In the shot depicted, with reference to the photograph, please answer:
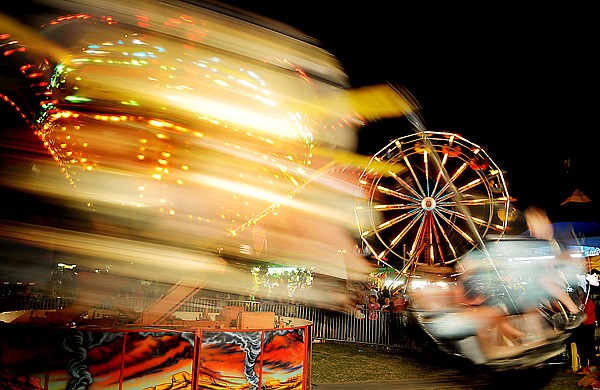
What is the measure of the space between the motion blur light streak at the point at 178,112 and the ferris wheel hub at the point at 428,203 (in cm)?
336

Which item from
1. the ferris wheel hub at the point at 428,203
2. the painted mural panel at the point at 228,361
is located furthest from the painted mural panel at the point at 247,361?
the ferris wheel hub at the point at 428,203

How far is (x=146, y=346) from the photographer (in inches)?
220

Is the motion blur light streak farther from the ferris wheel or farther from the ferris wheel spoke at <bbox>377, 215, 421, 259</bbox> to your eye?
the ferris wheel spoke at <bbox>377, 215, 421, 259</bbox>

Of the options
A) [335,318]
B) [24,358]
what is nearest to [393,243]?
[335,318]

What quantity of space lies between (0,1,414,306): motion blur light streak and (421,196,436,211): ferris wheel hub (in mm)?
3363

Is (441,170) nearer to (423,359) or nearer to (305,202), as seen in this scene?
(423,359)

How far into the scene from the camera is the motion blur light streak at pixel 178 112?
5.19 m

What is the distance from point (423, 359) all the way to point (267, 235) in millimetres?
10882

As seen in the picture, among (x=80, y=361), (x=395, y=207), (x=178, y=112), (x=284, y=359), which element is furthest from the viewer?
(x=395, y=207)

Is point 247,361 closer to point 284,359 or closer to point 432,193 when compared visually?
point 284,359

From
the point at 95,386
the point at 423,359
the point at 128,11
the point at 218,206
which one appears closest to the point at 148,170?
the point at 218,206

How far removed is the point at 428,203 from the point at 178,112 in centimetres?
685

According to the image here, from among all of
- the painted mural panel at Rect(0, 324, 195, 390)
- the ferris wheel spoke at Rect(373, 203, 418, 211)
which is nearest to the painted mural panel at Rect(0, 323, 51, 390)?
the painted mural panel at Rect(0, 324, 195, 390)

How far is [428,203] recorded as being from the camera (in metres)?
10.7
